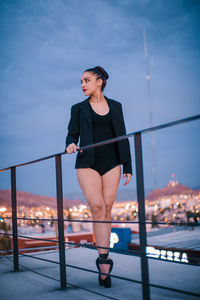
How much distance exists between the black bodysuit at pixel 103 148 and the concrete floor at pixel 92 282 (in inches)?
28.5

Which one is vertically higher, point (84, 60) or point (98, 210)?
point (84, 60)

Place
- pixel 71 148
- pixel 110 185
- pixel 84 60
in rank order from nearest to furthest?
pixel 71 148
pixel 110 185
pixel 84 60

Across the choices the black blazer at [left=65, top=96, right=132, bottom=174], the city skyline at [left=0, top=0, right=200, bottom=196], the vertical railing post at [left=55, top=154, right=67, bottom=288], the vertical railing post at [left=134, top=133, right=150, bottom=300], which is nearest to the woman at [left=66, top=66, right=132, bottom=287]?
the black blazer at [left=65, top=96, right=132, bottom=174]

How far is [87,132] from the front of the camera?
1896 mm

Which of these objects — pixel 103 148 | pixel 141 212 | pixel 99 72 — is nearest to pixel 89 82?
pixel 99 72

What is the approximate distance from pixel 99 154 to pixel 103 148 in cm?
5

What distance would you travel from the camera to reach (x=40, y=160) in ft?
6.80

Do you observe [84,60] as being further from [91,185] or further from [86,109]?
[91,185]

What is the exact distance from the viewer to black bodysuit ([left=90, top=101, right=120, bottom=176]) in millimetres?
1900

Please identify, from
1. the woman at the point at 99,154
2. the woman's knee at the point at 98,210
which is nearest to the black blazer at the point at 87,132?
the woman at the point at 99,154

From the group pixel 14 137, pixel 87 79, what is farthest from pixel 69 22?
pixel 87 79

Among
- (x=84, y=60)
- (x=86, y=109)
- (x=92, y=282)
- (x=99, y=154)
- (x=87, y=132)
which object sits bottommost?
(x=92, y=282)

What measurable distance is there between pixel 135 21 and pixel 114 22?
4.31 meters

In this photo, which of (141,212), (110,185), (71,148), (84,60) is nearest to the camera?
(141,212)
